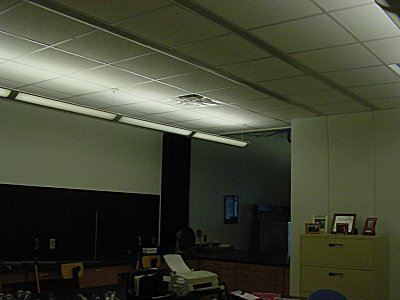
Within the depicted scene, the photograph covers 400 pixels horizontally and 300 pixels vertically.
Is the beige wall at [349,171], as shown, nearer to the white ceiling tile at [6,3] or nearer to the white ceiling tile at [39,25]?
the white ceiling tile at [39,25]

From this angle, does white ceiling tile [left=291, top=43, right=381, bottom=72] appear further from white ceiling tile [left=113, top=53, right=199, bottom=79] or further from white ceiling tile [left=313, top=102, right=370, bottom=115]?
white ceiling tile [left=313, top=102, right=370, bottom=115]

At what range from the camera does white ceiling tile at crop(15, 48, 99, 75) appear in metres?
4.42

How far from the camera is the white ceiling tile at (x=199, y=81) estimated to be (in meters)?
4.98

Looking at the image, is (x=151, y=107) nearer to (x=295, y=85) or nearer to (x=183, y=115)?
(x=183, y=115)

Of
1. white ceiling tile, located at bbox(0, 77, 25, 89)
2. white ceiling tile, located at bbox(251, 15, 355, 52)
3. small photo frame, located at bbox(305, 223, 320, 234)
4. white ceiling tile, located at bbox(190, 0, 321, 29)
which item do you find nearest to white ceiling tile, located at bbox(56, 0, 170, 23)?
white ceiling tile, located at bbox(190, 0, 321, 29)

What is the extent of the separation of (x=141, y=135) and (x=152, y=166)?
1.79 ft

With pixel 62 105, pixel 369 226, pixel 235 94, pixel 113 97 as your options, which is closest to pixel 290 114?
pixel 235 94

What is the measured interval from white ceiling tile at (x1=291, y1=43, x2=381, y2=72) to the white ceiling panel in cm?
15

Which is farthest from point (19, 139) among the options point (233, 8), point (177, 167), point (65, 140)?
point (233, 8)

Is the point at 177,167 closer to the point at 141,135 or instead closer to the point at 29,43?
the point at 141,135

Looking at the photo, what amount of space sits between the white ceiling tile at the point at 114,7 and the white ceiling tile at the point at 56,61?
1.01m

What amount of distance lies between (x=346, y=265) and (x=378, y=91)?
1.97m

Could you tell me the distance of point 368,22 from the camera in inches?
137

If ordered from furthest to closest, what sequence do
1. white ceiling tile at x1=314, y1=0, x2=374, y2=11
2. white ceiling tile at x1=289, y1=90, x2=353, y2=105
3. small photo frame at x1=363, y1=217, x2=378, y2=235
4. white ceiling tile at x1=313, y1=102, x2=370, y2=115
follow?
1. white ceiling tile at x1=313, y1=102, x2=370, y2=115
2. small photo frame at x1=363, y1=217, x2=378, y2=235
3. white ceiling tile at x1=289, y1=90, x2=353, y2=105
4. white ceiling tile at x1=314, y1=0, x2=374, y2=11
